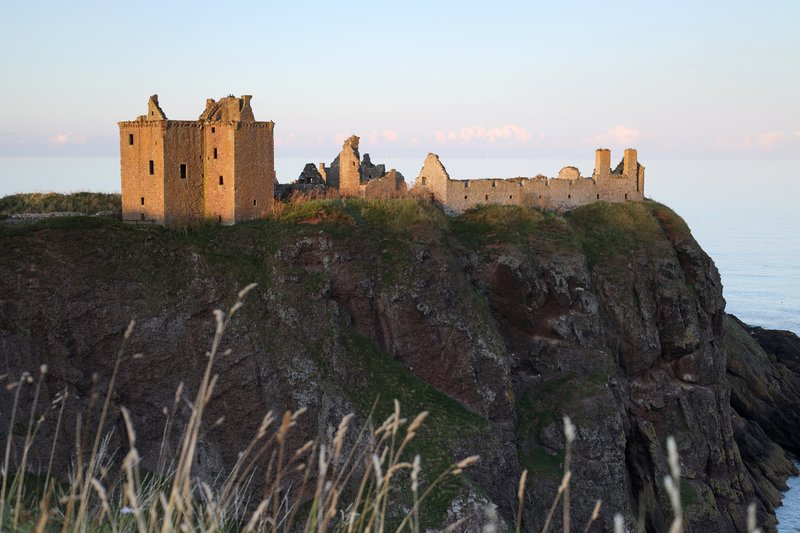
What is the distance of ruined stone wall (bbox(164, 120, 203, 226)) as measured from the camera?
4028cm

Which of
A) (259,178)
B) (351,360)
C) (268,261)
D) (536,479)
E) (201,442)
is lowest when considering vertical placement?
(536,479)

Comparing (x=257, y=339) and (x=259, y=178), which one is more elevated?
(x=259, y=178)

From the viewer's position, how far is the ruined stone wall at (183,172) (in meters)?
40.3

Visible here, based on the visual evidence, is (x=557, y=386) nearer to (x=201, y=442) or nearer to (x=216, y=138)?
(x=201, y=442)

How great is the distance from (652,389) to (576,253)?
8001 millimetres

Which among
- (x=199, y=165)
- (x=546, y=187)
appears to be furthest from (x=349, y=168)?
(x=546, y=187)

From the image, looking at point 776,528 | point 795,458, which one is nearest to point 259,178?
point 776,528

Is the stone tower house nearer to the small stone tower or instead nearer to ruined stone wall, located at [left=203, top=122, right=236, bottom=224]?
ruined stone wall, located at [left=203, top=122, right=236, bottom=224]

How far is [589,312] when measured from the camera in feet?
146

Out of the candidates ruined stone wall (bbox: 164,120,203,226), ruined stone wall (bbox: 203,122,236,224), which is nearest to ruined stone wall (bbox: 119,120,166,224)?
ruined stone wall (bbox: 164,120,203,226)

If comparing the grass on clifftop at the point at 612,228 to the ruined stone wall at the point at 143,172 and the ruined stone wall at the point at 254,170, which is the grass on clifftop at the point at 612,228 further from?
the ruined stone wall at the point at 143,172

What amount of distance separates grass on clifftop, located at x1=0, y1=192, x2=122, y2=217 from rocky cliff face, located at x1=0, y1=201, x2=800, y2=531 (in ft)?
13.1

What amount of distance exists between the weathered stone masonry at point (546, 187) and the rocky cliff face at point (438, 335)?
1742mm

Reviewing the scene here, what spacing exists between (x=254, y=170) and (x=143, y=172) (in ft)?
16.3
